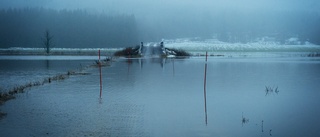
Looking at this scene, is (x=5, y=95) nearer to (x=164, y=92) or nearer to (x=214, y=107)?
(x=164, y=92)

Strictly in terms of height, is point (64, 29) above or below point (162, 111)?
above

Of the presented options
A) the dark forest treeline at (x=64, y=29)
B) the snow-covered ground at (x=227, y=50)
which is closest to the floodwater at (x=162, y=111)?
the snow-covered ground at (x=227, y=50)

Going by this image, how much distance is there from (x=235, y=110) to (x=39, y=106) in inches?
247

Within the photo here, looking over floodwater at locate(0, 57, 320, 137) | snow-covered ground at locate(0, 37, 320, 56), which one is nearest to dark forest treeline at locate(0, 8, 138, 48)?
snow-covered ground at locate(0, 37, 320, 56)

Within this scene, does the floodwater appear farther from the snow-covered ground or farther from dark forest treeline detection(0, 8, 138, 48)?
dark forest treeline detection(0, 8, 138, 48)

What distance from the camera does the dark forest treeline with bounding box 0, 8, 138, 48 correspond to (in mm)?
131375

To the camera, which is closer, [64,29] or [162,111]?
[162,111]

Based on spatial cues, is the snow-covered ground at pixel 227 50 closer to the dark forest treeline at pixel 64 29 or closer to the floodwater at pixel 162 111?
the dark forest treeline at pixel 64 29

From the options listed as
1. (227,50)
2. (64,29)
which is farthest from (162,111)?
(64,29)

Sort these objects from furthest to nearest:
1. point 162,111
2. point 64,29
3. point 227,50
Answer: point 64,29 < point 227,50 < point 162,111

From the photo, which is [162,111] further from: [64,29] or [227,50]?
[64,29]

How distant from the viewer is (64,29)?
Result: 6093 inches

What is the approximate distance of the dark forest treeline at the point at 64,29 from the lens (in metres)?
131

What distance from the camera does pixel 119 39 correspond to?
5625 inches
